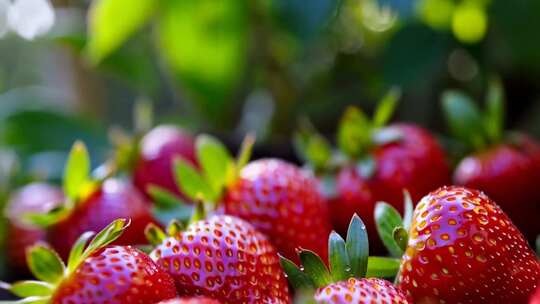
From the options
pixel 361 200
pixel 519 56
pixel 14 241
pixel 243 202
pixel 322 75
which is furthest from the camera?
pixel 322 75

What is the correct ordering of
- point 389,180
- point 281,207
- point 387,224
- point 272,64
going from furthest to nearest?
1. point 272,64
2. point 389,180
3. point 281,207
4. point 387,224

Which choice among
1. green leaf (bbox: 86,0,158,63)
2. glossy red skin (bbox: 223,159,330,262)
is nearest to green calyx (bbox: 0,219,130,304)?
glossy red skin (bbox: 223,159,330,262)

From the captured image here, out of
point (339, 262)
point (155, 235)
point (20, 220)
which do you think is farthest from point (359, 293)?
point (20, 220)

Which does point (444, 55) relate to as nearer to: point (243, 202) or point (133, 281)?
point (243, 202)

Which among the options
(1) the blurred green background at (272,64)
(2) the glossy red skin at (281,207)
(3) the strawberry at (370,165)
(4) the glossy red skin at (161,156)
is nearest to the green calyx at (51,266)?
(2) the glossy red skin at (281,207)

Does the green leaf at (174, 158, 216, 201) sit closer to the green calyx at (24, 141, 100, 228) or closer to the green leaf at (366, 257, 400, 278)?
the green calyx at (24, 141, 100, 228)

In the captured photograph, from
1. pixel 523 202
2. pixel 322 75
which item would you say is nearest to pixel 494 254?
pixel 523 202

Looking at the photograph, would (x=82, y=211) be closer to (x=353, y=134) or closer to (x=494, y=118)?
(x=353, y=134)
